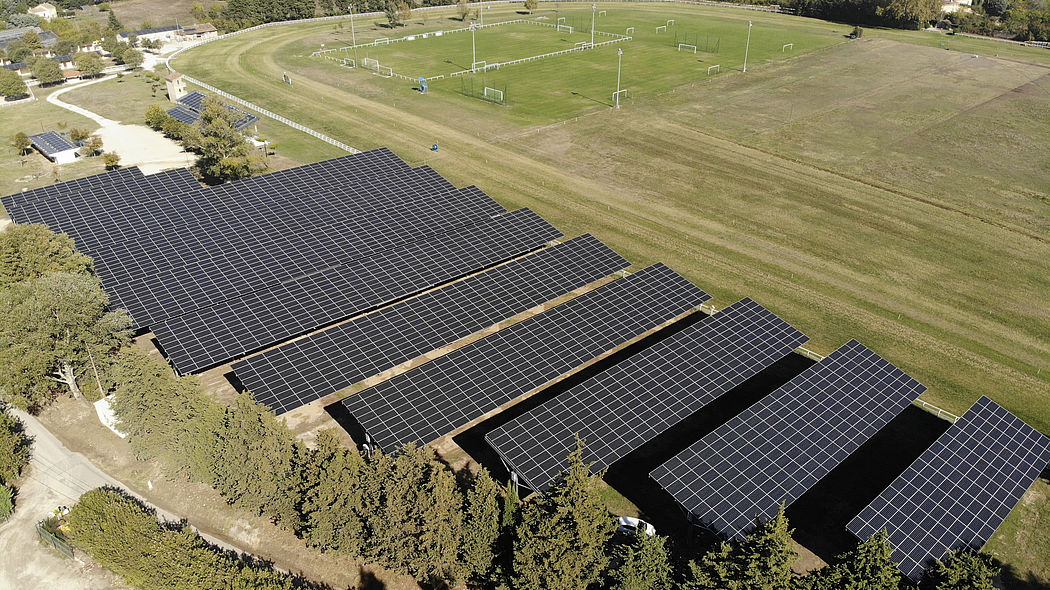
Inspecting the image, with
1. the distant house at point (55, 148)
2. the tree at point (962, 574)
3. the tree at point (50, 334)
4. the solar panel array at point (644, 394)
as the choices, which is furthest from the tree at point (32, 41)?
the tree at point (962, 574)

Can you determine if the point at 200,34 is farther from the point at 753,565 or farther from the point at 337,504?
the point at 753,565

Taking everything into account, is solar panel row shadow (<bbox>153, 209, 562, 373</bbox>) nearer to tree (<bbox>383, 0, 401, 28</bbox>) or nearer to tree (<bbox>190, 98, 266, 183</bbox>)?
tree (<bbox>190, 98, 266, 183</bbox>)

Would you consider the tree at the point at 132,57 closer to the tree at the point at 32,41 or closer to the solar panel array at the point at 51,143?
the tree at the point at 32,41

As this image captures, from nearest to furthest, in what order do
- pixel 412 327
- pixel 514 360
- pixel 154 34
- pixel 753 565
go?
pixel 753 565
pixel 514 360
pixel 412 327
pixel 154 34

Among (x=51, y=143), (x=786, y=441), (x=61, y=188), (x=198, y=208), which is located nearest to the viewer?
(x=786, y=441)

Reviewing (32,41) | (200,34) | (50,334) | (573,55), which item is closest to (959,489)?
(50,334)

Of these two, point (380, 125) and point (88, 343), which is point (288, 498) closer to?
point (88, 343)

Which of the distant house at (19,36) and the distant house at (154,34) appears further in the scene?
the distant house at (154,34)

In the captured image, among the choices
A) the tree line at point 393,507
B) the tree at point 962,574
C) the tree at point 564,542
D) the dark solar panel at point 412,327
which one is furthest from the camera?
the dark solar panel at point 412,327
